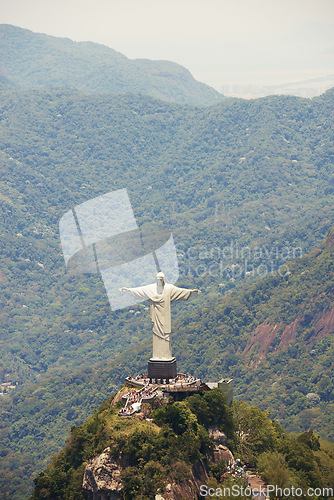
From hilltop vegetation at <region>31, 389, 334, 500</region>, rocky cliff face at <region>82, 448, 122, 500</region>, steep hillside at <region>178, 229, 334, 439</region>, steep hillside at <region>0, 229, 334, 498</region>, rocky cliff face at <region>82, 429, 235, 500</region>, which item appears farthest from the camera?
steep hillside at <region>0, 229, 334, 498</region>

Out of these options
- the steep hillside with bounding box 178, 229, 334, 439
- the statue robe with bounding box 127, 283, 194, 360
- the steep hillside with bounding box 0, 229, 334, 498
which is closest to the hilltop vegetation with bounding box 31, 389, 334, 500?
the statue robe with bounding box 127, 283, 194, 360

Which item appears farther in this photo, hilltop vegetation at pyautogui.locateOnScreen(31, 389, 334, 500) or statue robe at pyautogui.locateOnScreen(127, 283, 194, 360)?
statue robe at pyautogui.locateOnScreen(127, 283, 194, 360)

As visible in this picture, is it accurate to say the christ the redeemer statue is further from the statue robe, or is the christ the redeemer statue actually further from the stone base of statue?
the stone base of statue

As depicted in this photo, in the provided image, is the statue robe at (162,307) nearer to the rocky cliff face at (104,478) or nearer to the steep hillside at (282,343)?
the rocky cliff face at (104,478)

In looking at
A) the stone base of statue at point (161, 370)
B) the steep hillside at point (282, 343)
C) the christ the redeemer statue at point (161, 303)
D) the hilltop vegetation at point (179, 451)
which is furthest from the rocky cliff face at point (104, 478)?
the steep hillside at point (282, 343)

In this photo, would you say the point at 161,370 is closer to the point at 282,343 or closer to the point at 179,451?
the point at 179,451
